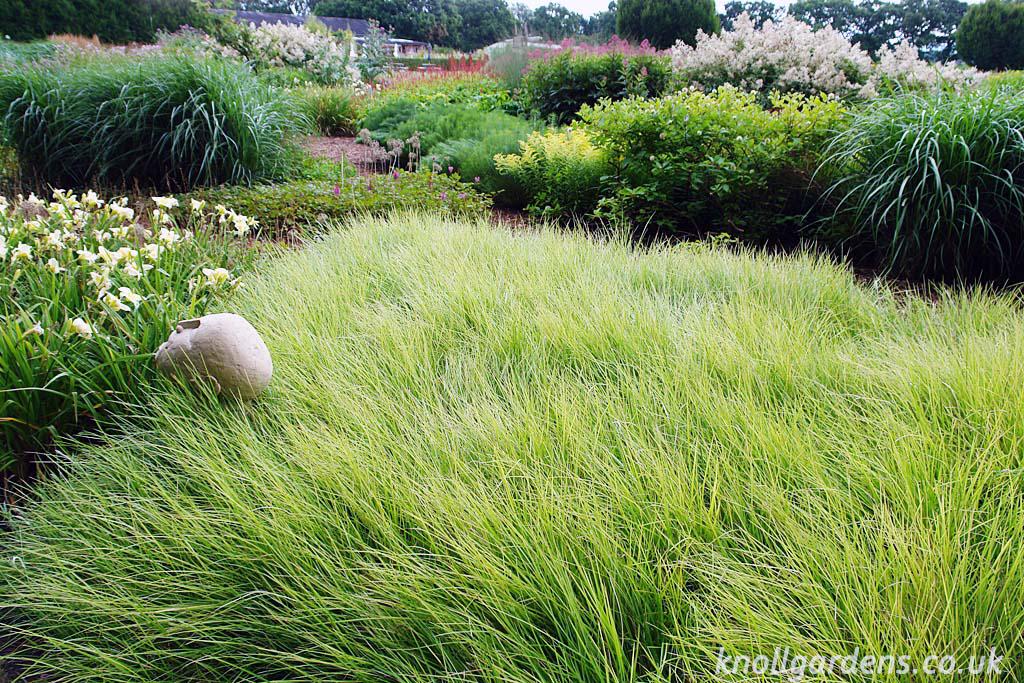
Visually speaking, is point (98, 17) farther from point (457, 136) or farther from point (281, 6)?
point (281, 6)

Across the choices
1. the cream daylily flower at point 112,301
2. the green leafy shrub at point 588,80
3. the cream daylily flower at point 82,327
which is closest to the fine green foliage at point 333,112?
the green leafy shrub at point 588,80

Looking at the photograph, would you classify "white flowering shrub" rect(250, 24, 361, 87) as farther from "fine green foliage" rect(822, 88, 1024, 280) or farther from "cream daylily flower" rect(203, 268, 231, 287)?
"cream daylily flower" rect(203, 268, 231, 287)

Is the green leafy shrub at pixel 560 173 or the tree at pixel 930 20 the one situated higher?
the tree at pixel 930 20

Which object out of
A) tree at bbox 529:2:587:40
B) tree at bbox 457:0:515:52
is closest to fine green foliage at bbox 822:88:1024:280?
tree at bbox 529:2:587:40

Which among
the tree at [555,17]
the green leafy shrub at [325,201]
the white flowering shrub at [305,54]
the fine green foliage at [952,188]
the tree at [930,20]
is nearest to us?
the fine green foliage at [952,188]

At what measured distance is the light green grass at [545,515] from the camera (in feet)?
3.40

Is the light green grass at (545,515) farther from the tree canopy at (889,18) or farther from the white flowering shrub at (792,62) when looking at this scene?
the tree canopy at (889,18)

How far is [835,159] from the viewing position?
417 centimetres

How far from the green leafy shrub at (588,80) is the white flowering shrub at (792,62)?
0.95m

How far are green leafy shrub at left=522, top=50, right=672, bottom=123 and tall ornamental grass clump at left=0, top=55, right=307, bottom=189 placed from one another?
483 centimetres

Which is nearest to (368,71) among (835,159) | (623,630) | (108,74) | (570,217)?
(108,74)

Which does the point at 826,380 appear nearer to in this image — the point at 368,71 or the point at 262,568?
the point at 262,568

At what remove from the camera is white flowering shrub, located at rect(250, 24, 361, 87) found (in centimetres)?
1239

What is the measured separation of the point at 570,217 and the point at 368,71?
10.9 m
